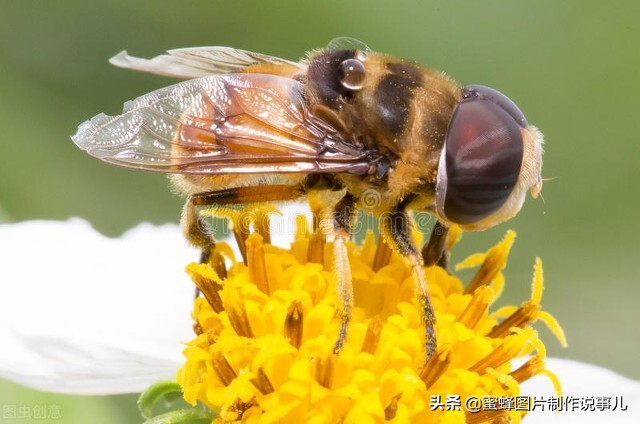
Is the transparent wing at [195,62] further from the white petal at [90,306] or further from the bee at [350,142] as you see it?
the white petal at [90,306]

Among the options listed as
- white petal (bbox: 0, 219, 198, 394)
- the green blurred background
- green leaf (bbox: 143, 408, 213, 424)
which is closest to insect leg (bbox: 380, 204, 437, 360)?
green leaf (bbox: 143, 408, 213, 424)

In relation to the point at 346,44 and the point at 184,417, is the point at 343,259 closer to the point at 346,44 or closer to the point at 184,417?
the point at 184,417

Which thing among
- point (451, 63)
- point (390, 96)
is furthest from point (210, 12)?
point (390, 96)

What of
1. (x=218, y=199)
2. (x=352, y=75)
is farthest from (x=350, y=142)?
(x=218, y=199)

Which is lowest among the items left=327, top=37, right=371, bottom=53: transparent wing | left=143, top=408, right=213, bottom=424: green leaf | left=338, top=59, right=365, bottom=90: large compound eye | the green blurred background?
left=143, top=408, right=213, bottom=424: green leaf

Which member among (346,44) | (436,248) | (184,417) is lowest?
(184,417)

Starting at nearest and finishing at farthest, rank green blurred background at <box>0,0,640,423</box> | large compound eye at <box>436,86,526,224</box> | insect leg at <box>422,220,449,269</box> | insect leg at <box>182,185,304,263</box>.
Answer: large compound eye at <box>436,86,526,224</box>
insect leg at <box>182,185,304,263</box>
insect leg at <box>422,220,449,269</box>
green blurred background at <box>0,0,640,423</box>

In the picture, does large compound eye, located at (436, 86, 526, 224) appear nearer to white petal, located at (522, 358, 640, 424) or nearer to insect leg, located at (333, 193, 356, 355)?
insect leg, located at (333, 193, 356, 355)

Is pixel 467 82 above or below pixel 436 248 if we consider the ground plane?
above

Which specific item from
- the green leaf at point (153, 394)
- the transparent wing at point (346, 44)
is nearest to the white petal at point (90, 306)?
the green leaf at point (153, 394)
